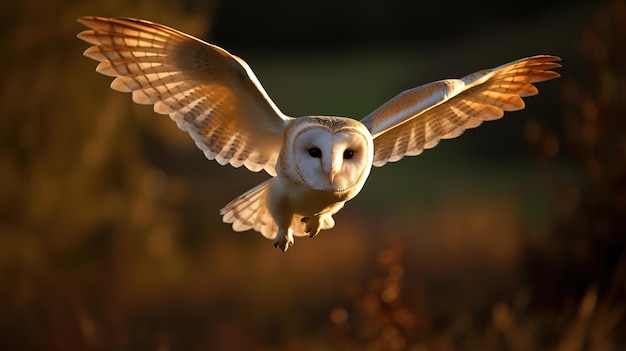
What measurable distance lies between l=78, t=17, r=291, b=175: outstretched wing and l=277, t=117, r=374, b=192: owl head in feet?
0.43

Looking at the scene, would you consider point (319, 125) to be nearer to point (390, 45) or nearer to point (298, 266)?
point (298, 266)

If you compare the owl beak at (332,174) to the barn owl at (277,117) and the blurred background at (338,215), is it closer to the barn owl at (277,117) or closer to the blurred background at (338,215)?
the barn owl at (277,117)

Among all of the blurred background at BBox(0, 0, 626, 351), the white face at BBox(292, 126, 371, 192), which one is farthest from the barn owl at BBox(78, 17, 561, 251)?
the blurred background at BBox(0, 0, 626, 351)

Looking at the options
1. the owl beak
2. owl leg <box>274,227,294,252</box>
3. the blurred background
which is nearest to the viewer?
the owl beak

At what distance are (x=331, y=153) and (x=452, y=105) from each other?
44 cm

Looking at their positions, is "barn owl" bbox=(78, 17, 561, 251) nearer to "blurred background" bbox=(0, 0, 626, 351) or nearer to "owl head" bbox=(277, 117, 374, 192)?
"owl head" bbox=(277, 117, 374, 192)

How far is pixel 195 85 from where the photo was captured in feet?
3.50

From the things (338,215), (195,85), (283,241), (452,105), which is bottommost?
(338,215)

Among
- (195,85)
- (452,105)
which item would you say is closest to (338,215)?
(452,105)

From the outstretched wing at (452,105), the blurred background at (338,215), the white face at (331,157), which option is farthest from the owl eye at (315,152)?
the blurred background at (338,215)

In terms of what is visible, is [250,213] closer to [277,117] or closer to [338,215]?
[277,117]

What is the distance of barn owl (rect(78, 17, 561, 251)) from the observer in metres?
0.85

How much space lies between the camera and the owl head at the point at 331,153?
823 millimetres

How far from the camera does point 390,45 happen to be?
4.08 meters
